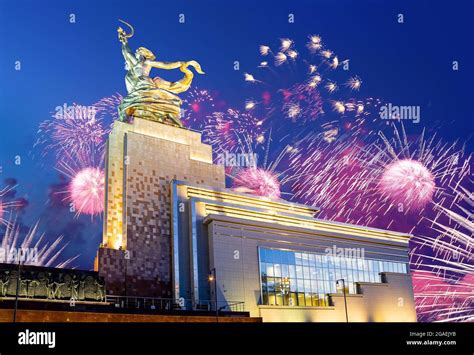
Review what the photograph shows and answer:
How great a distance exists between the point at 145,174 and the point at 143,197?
6.60 feet

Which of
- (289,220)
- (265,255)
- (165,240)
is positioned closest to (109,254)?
(165,240)

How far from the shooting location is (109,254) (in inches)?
1503

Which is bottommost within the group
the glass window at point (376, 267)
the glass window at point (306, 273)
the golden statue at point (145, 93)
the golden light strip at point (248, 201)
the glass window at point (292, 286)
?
the glass window at point (292, 286)

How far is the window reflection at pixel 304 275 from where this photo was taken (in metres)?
42.1

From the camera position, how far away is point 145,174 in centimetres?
4278

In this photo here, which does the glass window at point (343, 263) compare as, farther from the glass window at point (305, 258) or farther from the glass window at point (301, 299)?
the glass window at point (301, 299)

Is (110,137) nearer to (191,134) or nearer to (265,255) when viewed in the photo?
(191,134)

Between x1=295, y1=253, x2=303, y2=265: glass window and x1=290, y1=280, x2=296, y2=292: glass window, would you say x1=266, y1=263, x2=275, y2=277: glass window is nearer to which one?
x1=290, y1=280, x2=296, y2=292: glass window

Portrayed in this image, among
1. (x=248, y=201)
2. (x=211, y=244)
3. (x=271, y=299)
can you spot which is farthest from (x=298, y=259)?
(x=211, y=244)

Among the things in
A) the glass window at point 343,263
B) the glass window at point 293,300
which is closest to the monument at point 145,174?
the glass window at point 293,300

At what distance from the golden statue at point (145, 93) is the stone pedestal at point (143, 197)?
5.54 feet
